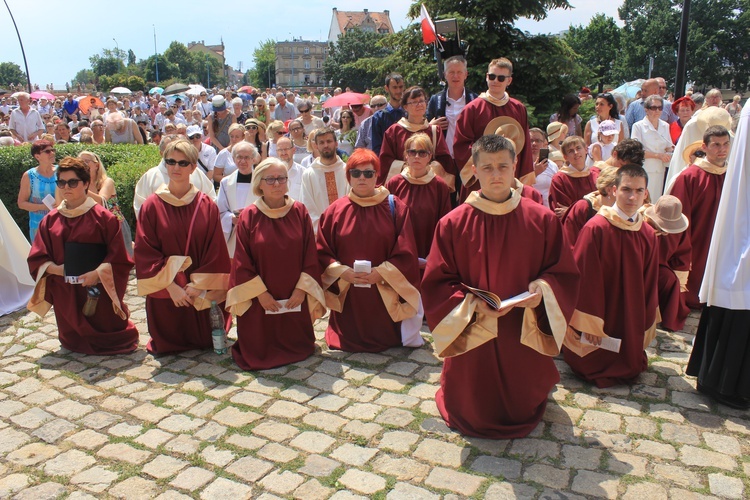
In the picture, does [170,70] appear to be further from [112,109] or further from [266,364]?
[266,364]

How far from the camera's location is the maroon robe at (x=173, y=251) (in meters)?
5.74

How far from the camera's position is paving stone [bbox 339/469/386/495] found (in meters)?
3.85

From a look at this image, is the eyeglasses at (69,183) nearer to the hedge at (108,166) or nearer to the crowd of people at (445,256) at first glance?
the crowd of people at (445,256)

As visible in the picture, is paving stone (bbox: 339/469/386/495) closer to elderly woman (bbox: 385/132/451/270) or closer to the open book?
the open book

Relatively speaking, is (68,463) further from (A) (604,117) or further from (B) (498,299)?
(A) (604,117)

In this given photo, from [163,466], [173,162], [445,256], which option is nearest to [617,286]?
[445,256]

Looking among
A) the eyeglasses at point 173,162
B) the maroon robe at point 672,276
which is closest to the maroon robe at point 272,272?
the eyeglasses at point 173,162

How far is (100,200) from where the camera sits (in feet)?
23.0

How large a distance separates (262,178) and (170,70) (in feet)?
379

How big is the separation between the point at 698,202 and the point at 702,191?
0.12 meters

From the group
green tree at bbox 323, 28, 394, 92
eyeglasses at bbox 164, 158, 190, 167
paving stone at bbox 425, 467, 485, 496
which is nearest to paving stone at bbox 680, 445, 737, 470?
paving stone at bbox 425, 467, 485, 496

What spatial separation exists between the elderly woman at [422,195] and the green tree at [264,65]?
112326 millimetres

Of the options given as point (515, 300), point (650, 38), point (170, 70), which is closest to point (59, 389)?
point (515, 300)

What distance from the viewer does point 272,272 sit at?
5.66 metres
